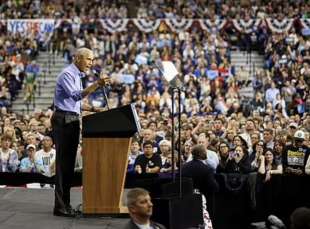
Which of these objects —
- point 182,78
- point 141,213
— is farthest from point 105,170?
point 182,78

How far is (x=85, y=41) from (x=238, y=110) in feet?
24.7

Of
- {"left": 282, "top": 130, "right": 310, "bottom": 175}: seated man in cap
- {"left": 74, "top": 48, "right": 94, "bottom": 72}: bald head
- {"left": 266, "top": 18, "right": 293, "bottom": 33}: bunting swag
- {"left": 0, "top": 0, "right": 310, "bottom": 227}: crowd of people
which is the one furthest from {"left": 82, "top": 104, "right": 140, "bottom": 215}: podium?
{"left": 266, "top": 18, "right": 293, "bottom": 33}: bunting swag

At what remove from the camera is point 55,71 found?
27844mm

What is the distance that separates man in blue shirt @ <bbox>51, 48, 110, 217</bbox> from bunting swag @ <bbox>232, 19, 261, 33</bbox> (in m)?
20.3

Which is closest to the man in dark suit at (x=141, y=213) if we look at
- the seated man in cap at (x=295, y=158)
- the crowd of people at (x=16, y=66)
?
the seated man in cap at (x=295, y=158)

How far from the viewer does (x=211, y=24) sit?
2936 centimetres

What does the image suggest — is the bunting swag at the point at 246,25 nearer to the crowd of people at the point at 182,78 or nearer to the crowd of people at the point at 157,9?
the crowd of people at the point at 182,78

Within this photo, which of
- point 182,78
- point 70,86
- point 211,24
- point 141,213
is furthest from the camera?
point 211,24

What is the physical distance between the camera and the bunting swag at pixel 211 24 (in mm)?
29281

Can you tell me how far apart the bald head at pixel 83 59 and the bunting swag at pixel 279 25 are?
65.8 ft

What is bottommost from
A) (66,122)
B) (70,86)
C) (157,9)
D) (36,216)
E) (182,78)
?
(36,216)

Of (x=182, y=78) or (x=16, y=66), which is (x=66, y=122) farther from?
(x=16, y=66)

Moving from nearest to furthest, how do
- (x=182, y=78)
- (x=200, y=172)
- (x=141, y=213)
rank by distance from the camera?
(x=141, y=213), (x=200, y=172), (x=182, y=78)

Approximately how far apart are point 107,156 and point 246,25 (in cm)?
2070
